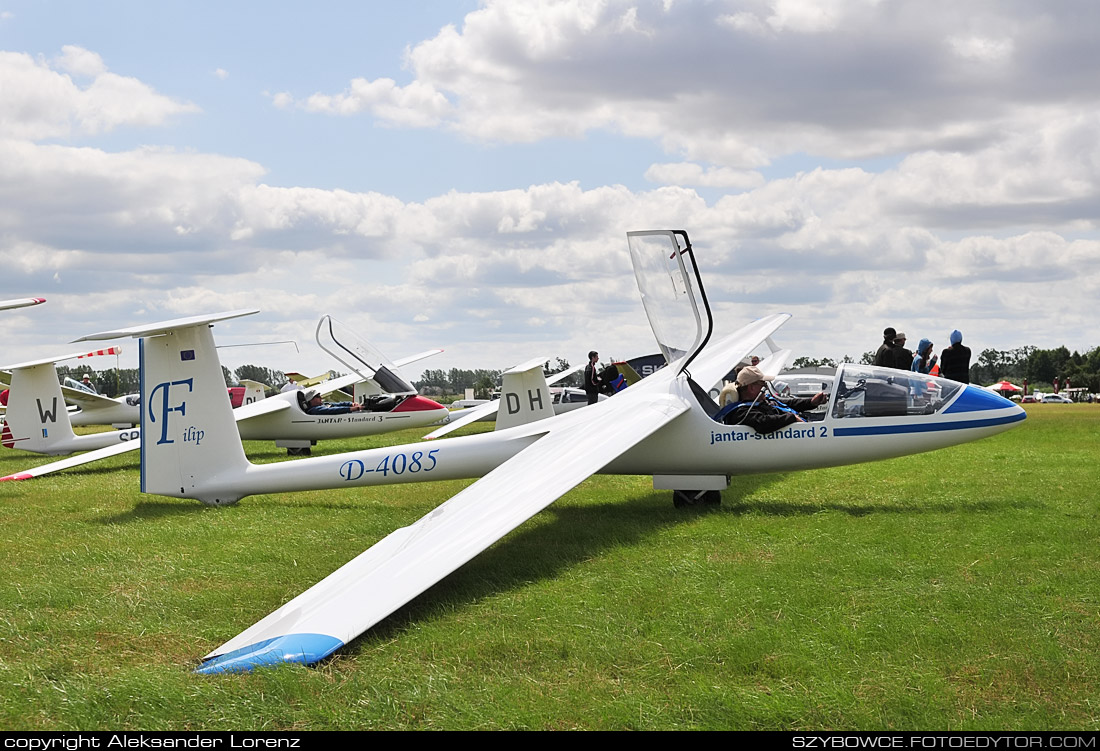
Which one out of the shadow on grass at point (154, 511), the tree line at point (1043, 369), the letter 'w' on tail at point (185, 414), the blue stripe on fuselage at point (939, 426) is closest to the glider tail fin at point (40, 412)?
the shadow on grass at point (154, 511)

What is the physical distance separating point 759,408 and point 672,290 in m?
1.57

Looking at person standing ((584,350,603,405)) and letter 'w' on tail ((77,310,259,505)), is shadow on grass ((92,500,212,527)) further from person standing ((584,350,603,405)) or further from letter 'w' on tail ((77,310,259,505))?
person standing ((584,350,603,405))

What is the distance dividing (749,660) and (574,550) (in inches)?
119

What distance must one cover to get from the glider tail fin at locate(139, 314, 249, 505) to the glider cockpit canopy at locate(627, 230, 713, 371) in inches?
186

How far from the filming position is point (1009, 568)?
6312 mm

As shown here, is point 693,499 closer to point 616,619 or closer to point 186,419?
point 616,619

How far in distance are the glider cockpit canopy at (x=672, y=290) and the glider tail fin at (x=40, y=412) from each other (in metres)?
A: 13.7

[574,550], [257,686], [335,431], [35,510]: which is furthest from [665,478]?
[335,431]

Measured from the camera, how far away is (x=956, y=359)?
45.1 feet

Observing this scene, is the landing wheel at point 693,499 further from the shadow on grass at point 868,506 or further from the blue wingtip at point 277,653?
the blue wingtip at point 277,653

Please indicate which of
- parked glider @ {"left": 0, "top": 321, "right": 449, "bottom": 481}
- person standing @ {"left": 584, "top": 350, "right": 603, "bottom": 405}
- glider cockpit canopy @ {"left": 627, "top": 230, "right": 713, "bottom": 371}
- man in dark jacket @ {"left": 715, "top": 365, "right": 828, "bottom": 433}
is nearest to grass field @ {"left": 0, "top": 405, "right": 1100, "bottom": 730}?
man in dark jacket @ {"left": 715, "top": 365, "right": 828, "bottom": 433}

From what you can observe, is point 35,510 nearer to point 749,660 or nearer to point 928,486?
point 749,660

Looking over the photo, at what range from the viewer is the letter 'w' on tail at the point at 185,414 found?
9477 mm

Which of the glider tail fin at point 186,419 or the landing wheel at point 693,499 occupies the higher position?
the glider tail fin at point 186,419
